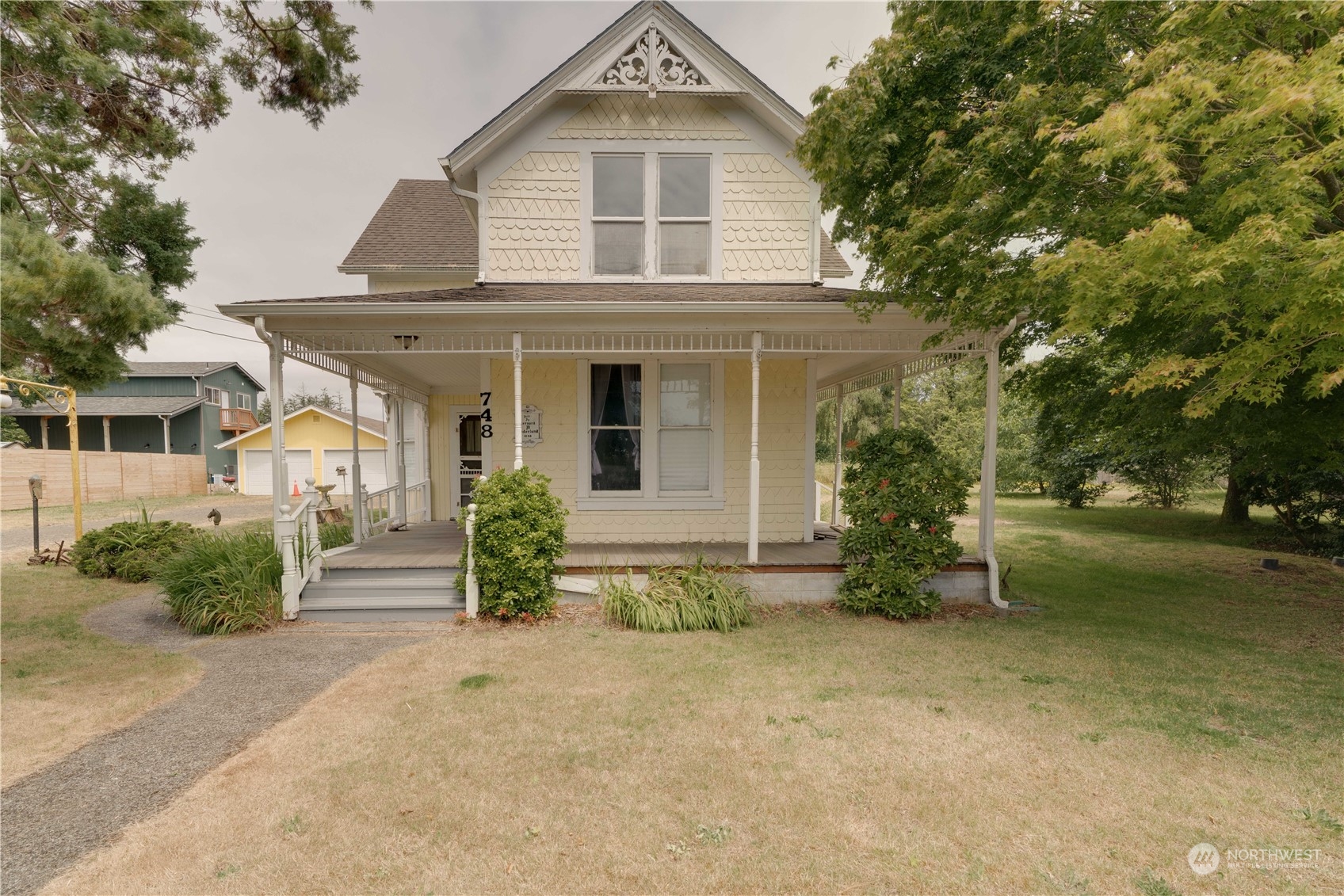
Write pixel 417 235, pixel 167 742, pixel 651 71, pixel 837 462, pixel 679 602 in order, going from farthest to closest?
pixel 417 235 < pixel 837 462 < pixel 651 71 < pixel 679 602 < pixel 167 742

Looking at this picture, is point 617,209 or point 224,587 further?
point 617,209

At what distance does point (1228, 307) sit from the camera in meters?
4.26

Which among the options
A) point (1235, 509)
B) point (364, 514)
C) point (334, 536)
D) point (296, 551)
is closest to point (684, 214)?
point (296, 551)

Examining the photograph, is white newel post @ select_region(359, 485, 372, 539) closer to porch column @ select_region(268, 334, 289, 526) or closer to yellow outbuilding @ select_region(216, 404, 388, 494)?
porch column @ select_region(268, 334, 289, 526)

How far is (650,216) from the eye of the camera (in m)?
8.45

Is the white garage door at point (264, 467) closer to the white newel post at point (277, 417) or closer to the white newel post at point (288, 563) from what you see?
the white newel post at point (277, 417)

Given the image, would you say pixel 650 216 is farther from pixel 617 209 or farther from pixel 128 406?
pixel 128 406

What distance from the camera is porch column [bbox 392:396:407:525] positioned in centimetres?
1062

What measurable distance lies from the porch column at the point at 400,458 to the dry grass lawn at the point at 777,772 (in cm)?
556

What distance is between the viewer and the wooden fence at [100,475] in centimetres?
1814

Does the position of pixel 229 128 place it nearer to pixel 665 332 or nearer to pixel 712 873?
pixel 665 332

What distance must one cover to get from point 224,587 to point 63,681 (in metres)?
1.57

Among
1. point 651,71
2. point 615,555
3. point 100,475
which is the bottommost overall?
point 100,475

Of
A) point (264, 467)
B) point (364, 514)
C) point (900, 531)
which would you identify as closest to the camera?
point (900, 531)
